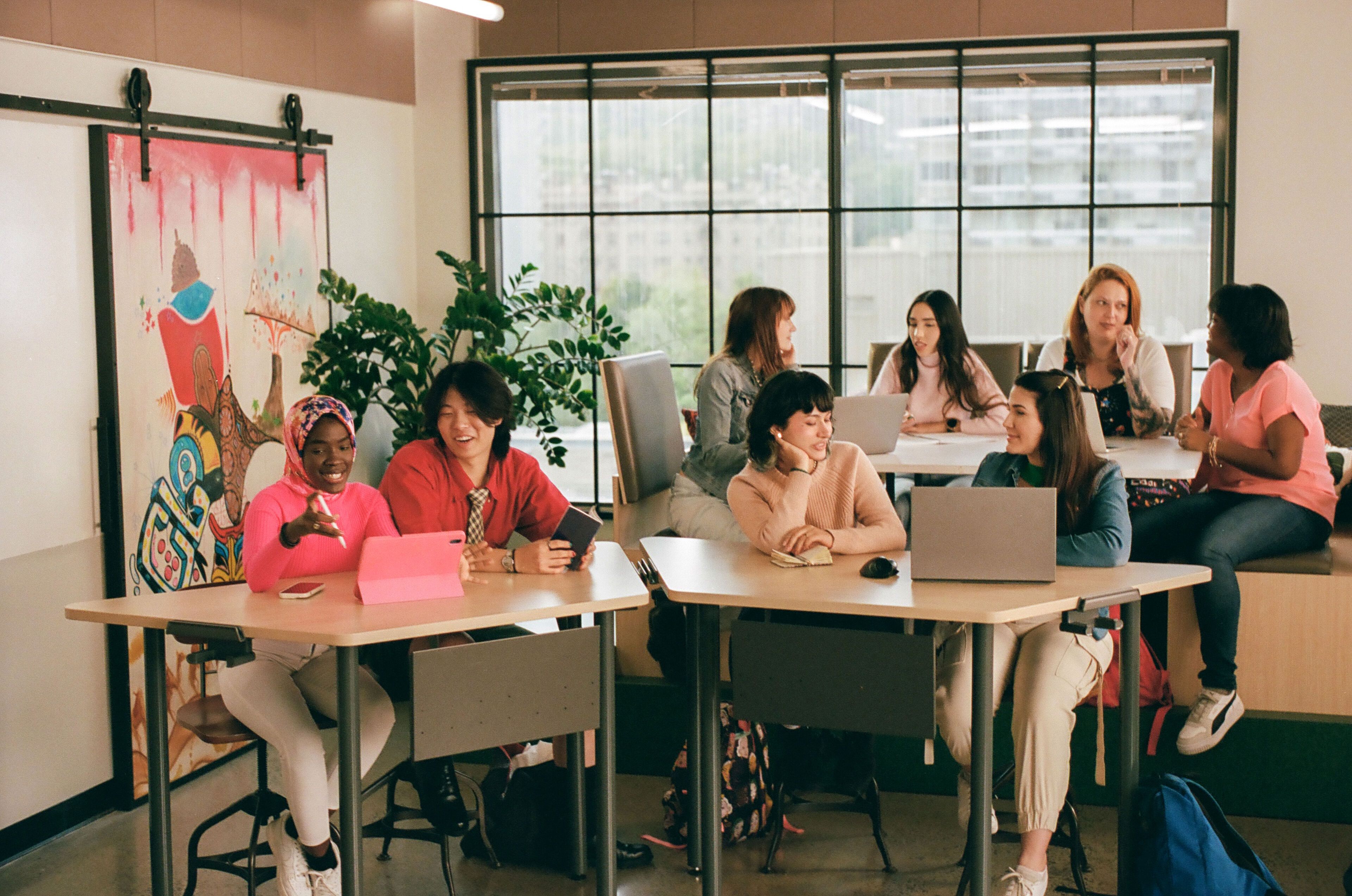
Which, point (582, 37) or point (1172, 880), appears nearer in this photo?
point (1172, 880)

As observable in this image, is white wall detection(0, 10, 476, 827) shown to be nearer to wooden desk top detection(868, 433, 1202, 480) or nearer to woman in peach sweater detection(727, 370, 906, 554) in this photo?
woman in peach sweater detection(727, 370, 906, 554)

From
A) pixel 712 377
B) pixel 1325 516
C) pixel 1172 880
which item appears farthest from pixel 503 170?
pixel 1172 880

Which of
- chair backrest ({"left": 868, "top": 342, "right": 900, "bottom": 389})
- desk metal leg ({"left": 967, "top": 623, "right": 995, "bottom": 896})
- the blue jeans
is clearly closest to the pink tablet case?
desk metal leg ({"left": 967, "top": 623, "right": 995, "bottom": 896})

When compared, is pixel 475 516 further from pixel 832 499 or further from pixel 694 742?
pixel 832 499

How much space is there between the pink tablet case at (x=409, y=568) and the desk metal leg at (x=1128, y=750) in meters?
1.55

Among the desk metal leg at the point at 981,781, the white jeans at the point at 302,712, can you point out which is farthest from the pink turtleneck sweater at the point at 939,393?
the white jeans at the point at 302,712

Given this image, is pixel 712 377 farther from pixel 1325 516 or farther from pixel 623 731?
pixel 1325 516

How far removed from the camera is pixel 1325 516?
12.1ft

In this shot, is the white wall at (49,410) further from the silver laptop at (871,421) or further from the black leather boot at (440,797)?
the silver laptop at (871,421)

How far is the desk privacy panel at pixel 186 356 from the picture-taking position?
12.4 feet

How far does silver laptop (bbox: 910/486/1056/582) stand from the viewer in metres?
2.71

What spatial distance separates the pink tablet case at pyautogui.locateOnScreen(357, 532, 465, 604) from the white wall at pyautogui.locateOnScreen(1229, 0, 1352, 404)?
4.21m

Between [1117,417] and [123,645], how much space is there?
11.6 ft

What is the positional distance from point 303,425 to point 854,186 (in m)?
3.60
